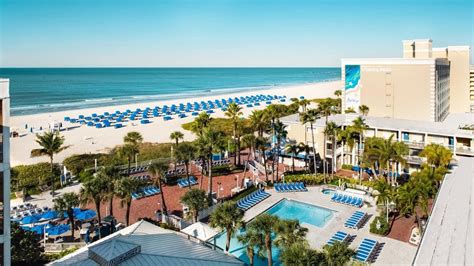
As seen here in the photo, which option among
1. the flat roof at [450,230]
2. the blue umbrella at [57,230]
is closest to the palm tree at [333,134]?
the flat roof at [450,230]

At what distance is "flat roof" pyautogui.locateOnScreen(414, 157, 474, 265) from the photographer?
12509mm

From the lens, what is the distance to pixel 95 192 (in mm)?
20203

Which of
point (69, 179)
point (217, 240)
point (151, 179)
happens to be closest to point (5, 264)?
point (217, 240)

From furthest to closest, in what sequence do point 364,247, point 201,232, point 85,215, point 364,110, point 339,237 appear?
point 364,110, point 85,215, point 339,237, point 364,247, point 201,232

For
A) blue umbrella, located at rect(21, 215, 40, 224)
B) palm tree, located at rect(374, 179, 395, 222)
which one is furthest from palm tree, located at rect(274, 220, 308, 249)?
blue umbrella, located at rect(21, 215, 40, 224)

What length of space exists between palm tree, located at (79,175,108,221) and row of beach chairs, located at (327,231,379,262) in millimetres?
12437

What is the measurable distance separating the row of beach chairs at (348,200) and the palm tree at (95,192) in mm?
16469

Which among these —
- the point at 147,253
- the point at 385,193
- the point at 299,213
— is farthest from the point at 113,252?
the point at 385,193

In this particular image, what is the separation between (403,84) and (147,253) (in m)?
33.5

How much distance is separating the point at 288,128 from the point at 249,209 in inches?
597

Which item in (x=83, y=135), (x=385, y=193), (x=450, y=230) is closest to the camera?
(x=450, y=230)

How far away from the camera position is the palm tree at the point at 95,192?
2017cm

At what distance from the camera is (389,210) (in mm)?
25094

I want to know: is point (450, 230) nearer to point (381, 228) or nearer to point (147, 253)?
point (381, 228)
